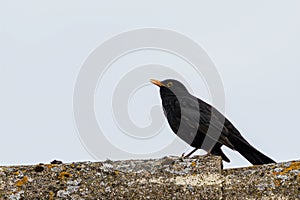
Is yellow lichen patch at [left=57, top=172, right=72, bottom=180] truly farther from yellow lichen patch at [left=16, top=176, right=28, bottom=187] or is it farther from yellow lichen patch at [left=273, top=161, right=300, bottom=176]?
yellow lichen patch at [left=273, top=161, right=300, bottom=176]

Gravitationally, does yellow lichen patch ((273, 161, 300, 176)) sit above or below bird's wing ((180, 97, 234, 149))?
below

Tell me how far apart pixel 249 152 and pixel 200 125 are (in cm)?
95

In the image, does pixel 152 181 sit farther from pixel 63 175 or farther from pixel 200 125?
pixel 200 125

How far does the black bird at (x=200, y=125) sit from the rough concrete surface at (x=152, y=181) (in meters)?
2.36

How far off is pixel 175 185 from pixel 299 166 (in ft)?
2.48

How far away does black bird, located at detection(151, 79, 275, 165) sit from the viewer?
6.26m

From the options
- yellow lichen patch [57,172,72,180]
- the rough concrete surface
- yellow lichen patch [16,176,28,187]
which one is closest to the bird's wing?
the rough concrete surface

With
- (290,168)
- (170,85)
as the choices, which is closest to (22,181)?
(290,168)

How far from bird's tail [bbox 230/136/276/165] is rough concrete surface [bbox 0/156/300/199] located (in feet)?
6.68

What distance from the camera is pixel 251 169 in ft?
11.2

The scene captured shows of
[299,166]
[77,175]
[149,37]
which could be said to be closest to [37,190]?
[77,175]

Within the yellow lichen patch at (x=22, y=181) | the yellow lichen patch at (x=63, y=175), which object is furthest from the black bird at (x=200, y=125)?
the yellow lichen patch at (x=22, y=181)

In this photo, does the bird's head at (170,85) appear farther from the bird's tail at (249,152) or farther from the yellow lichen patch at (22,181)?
the yellow lichen patch at (22,181)

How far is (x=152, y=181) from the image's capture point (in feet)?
11.1
